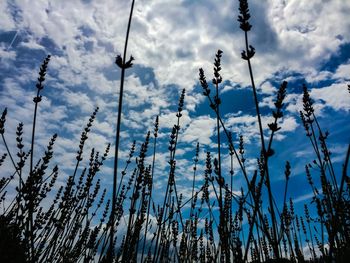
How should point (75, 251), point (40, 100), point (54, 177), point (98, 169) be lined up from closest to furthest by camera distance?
point (40, 100)
point (75, 251)
point (98, 169)
point (54, 177)

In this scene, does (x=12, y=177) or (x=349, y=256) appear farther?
(x=12, y=177)

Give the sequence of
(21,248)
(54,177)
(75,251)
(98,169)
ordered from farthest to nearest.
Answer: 1. (54,177)
2. (98,169)
3. (75,251)
4. (21,248)

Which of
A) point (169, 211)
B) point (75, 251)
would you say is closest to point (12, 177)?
point (75, 251)

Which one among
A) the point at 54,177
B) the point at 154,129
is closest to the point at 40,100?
the point at 154,129

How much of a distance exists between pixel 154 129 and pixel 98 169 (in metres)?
1.39

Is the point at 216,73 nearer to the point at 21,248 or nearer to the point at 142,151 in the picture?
the point at 142,151

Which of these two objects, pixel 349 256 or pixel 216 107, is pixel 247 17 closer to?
pixel 216 107

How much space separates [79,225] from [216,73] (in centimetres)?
387

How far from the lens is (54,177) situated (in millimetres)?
6496

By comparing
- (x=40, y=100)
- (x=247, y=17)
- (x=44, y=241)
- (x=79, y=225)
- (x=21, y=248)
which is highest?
(x=247, y=17)

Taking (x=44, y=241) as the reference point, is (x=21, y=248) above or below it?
below

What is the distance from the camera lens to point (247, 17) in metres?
2.61

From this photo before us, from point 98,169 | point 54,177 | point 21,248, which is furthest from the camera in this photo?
point 54,177

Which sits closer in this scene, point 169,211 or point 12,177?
point 169,211
